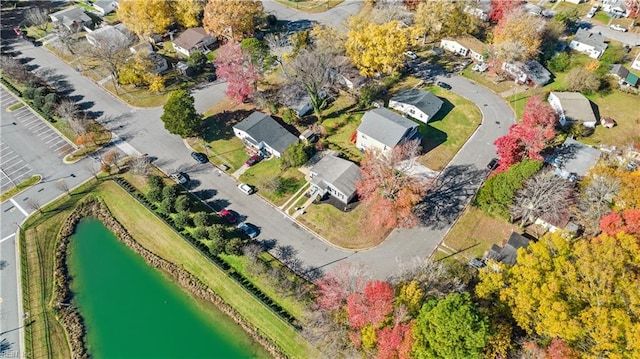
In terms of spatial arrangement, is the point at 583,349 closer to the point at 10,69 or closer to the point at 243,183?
the point at 243,183

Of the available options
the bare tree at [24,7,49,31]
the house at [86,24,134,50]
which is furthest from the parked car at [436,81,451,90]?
the bare tree at [24,7,49,31]

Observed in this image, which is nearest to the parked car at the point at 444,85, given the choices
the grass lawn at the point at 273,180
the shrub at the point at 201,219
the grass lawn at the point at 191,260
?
the grass lawn at the point at 273,180

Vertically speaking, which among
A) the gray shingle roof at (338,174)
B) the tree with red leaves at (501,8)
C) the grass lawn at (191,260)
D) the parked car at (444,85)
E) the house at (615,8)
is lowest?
the grass lawn at (191,260)

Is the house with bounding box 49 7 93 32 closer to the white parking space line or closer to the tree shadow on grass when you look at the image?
the tree shadow on grass

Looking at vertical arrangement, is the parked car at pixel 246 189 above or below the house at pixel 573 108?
below

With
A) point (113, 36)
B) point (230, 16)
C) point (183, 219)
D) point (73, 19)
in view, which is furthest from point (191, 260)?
point (73, 19)

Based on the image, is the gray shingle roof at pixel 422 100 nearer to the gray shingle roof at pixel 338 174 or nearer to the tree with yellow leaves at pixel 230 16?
the gray shingle roof at pixel 338 174

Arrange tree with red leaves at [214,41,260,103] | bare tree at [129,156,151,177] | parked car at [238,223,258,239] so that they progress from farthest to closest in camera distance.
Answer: tree with red leaves at [214,41,260,103] → bare tree at [129,156,151,177] → parked car at [238,223,258,239]

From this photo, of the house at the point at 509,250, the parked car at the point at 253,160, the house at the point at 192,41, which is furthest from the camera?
the house at the point at 192,41
